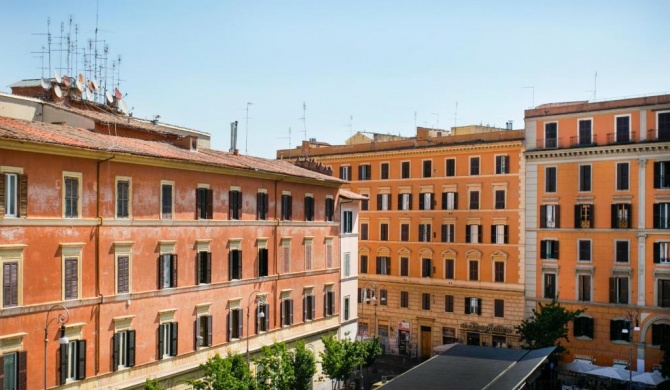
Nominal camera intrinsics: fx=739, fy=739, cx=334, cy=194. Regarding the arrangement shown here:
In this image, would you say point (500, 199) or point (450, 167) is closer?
point (500, 199)

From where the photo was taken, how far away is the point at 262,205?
134 feet

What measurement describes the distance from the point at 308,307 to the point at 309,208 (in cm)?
605

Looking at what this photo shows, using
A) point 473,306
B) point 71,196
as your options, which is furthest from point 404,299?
point 71,196

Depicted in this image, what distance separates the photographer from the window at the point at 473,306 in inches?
2320

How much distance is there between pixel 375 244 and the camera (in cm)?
6494

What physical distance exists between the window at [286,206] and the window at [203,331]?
342 inches

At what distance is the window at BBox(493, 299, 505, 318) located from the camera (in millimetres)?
57944

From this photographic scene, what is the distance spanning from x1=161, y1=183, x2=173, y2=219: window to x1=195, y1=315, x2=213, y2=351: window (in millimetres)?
5461

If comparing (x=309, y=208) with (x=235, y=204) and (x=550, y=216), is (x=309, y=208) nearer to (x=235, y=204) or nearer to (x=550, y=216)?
(x=235, y=204)

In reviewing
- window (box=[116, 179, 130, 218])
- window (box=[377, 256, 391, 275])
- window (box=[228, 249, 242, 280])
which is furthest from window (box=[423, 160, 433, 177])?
window (box=[116, 179, 130, 218])

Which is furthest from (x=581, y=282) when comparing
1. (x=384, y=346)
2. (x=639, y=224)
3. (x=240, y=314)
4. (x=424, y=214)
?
(x=240, y=314)

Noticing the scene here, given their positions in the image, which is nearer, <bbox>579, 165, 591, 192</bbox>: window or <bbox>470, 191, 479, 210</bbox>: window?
<bbox>579, 165, 591, 192</bbox>: window

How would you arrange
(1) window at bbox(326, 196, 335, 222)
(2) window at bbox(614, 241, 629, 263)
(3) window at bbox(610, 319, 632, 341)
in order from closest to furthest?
(1) window at bbox(326, 196, 335, 222)
(3) window at bbox(610, 319, 632, 341)
(2) window at bbox(614, 241, 629, 263)

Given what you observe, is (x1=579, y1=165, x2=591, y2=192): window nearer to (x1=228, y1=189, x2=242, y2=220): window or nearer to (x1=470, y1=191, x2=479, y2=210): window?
(x1=470, y1=191, x2=479, y2=210): window
